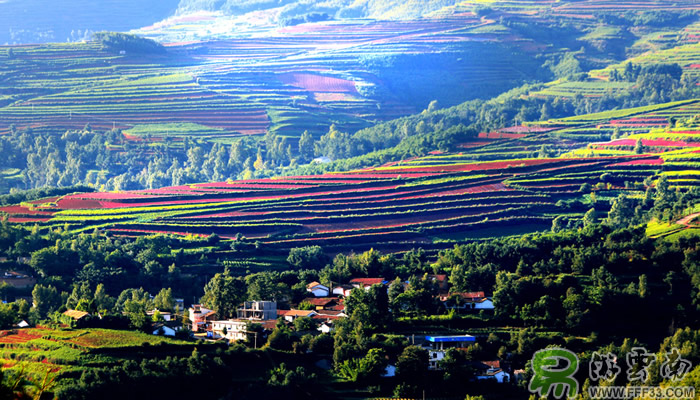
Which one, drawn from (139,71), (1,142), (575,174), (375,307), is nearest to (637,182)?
(575,174)

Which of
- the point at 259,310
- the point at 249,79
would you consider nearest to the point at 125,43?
the point at 249,79

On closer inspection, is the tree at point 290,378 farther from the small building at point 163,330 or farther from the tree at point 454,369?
the small building at point 163,330

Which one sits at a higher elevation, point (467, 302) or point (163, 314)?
point (467, 302)

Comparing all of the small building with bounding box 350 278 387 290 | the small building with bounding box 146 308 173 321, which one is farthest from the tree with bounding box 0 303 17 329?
the small building with bounding box 350 278 387 290

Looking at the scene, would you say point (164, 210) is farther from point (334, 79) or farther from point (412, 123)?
point (334, 79)

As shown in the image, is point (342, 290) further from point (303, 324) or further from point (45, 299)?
point (45, 299)

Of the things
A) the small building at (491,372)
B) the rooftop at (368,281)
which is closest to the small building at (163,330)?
the rooftop at (368,281)
